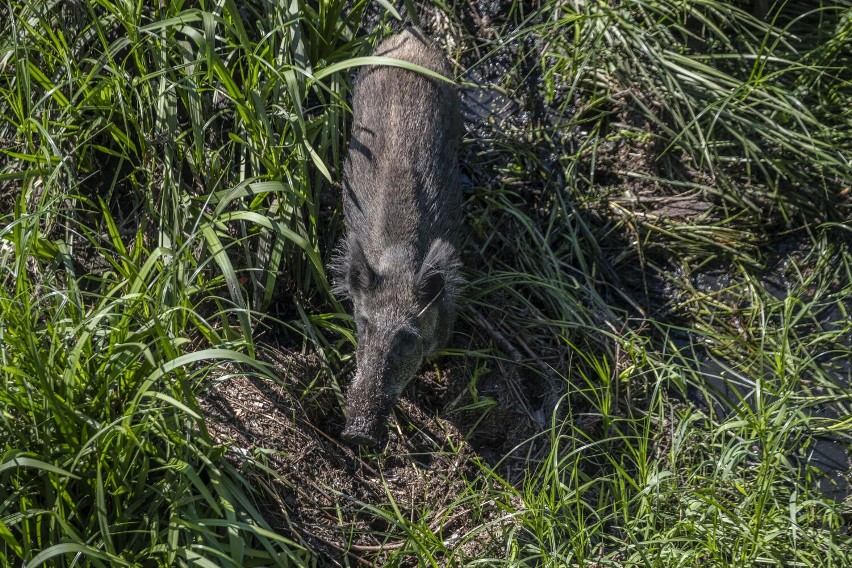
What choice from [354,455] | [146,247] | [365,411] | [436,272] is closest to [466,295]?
[436,272]

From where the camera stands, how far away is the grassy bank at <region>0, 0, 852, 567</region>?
397 centimetres

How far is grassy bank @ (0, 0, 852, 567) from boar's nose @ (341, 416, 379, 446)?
22 cm

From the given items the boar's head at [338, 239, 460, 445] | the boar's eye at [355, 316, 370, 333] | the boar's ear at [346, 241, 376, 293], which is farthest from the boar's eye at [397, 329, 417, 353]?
the boar's ear at [346, 241, 376, 293]

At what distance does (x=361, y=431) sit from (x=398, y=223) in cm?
110

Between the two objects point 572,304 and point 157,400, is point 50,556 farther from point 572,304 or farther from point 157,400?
point 572,304

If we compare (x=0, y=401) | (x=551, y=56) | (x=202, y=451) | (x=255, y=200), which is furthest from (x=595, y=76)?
(x=0, y=401)

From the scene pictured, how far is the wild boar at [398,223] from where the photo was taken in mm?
4812

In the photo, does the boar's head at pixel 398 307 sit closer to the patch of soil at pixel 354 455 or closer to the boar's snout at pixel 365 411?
the boar's snout at pixel 365 411

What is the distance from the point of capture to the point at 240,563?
3.87 meters

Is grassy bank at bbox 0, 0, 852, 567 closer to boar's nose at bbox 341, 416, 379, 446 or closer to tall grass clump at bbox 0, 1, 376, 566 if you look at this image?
tall grass clump at bbox 0, 1, 376, 566

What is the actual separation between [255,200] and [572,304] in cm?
172

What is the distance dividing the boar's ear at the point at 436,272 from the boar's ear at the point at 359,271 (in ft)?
0.80

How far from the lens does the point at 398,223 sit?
504 centimetres

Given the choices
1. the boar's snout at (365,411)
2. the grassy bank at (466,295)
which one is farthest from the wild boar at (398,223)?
the grassy bank at (466,295)
